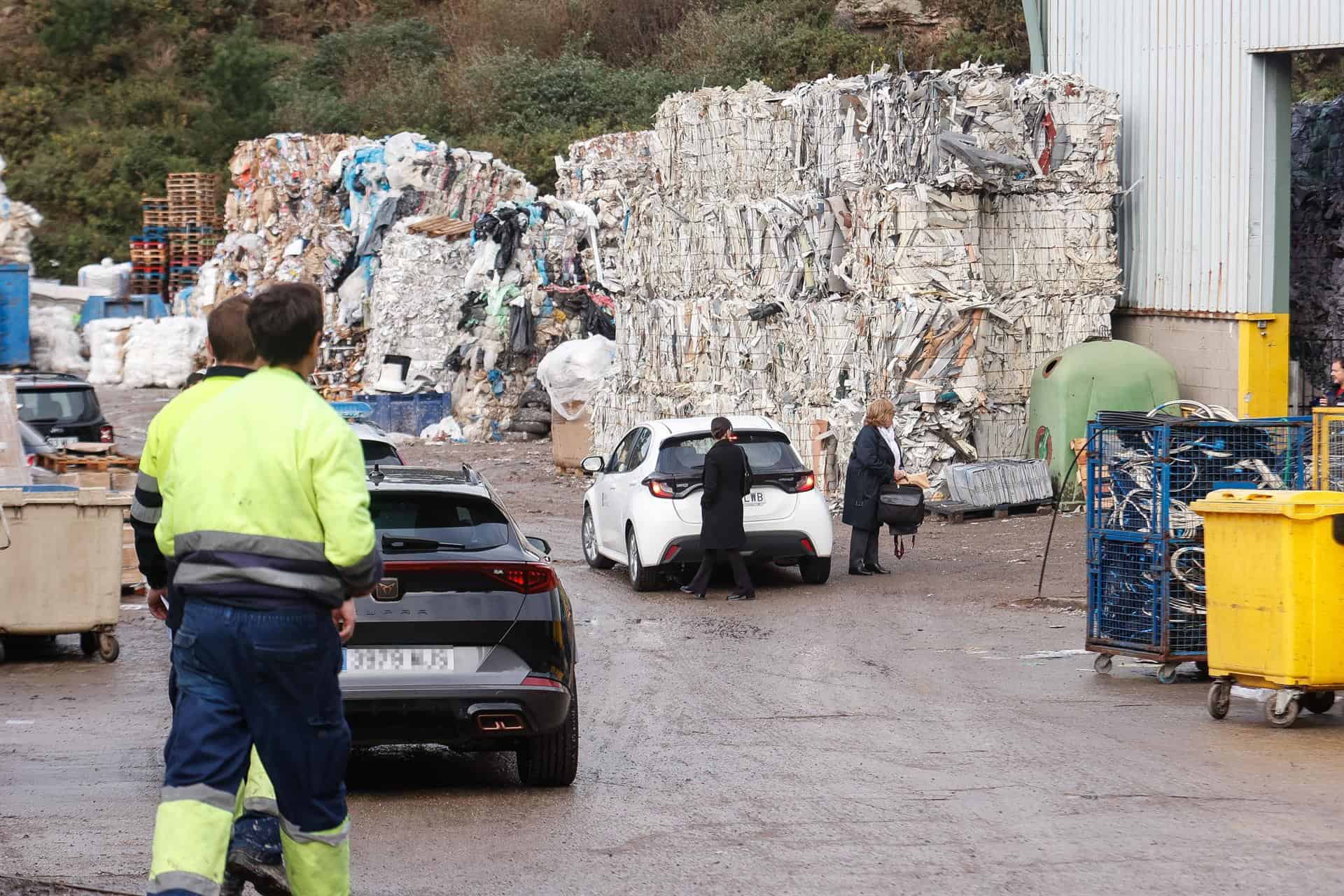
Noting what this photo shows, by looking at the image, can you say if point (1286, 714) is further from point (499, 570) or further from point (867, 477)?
point (867, 477)

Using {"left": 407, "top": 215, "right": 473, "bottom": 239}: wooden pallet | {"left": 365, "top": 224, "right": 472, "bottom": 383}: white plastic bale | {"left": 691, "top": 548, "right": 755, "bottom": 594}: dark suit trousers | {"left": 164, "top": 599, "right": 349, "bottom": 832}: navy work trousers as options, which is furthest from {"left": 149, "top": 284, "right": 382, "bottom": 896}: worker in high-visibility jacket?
{"left": 407, "top": 215, "right": 473, "bottom": 239}: wooden pallet

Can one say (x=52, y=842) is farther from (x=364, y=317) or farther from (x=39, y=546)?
(x=364, y=317)

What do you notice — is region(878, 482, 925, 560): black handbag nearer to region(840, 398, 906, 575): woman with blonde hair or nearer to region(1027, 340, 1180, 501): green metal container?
region(840, 398, 906, 575): woman with blonde hair

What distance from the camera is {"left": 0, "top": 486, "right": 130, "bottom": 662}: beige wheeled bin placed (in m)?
12.1

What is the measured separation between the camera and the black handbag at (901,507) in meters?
17.0

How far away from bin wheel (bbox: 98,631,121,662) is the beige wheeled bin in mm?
112

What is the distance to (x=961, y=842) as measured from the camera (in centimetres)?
693

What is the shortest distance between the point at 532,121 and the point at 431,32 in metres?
11.3

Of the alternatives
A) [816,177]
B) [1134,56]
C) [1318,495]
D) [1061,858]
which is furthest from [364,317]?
[1061,858]

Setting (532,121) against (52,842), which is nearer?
(52,842)

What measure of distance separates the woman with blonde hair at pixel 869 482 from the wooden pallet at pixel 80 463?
283 inches

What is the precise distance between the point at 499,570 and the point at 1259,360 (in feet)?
52.1

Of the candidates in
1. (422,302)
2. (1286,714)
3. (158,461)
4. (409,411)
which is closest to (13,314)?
(422,302)

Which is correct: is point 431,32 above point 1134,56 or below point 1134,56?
above
